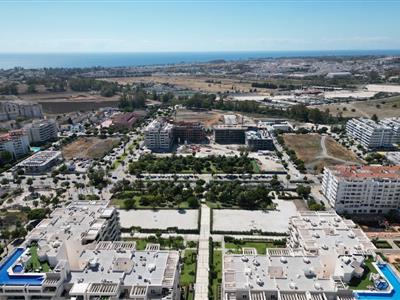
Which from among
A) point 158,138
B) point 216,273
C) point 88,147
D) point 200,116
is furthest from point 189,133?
point 216,273

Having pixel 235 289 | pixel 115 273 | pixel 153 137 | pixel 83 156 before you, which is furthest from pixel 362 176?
pixel 83 156

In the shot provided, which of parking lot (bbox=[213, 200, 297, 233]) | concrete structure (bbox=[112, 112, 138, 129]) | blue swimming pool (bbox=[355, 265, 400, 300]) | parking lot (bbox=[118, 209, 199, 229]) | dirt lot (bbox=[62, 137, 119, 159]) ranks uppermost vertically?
blue swimming pool (bbox=[355, 265, 400, 300])

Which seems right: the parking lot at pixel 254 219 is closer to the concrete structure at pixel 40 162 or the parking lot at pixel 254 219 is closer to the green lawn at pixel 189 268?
the green lawn at pixel 189 268

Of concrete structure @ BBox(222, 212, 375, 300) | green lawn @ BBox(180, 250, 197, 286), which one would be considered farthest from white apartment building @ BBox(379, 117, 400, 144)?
green lawn @ BBox(180, 250, 197, 286)

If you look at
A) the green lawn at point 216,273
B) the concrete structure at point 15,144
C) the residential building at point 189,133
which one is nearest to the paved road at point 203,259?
the green lawn at point 216,273

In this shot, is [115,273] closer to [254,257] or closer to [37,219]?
[254,257]

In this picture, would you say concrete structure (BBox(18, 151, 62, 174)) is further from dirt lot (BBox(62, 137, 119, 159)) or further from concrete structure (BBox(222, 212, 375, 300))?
concrete structure (BBox(222, 212, 375, 300))

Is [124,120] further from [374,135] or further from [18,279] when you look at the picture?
[18,279]
